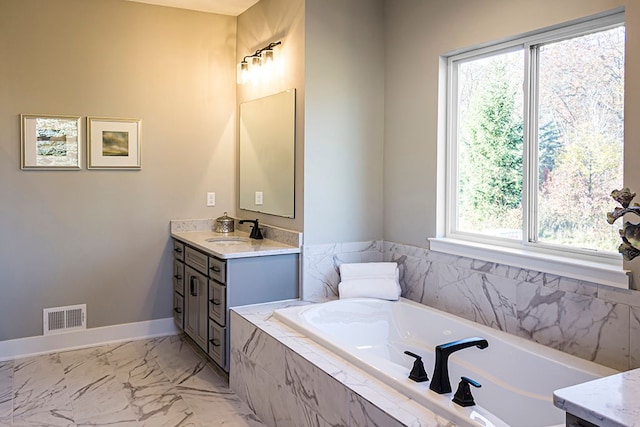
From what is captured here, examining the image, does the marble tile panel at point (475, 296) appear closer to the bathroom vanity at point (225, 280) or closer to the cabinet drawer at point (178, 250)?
the bathroom vanity at point (225, 280)

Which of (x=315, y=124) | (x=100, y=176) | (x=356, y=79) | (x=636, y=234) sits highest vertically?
(x=356, y=79)

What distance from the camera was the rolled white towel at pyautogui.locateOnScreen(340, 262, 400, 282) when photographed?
3.56 meters

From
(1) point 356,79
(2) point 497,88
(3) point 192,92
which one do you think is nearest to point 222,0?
(3) point 192,92

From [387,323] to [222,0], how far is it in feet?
8.76

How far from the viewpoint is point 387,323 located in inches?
134

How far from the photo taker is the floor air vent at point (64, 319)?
3.97m

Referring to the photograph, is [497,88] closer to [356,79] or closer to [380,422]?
[356,79]

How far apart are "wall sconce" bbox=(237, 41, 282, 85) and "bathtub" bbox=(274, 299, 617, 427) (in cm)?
179

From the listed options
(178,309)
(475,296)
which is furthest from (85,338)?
(475,296)

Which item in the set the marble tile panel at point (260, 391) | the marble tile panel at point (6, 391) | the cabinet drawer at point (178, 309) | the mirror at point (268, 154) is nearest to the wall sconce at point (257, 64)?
the mirror at point (268, 154)

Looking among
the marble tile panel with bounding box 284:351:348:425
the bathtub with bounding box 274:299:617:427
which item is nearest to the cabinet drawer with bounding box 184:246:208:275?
the bathtub with bounding box 274:299:617:427

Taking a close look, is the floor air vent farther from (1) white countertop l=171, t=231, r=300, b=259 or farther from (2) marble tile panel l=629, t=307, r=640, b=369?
(2) marble tile panel l=629, t=307, r=640, b=369

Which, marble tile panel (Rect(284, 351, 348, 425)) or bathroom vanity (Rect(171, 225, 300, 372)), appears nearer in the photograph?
marble tile panel (Rect(284, 351, 348, 425))

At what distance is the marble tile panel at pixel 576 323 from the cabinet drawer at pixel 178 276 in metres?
2.47
